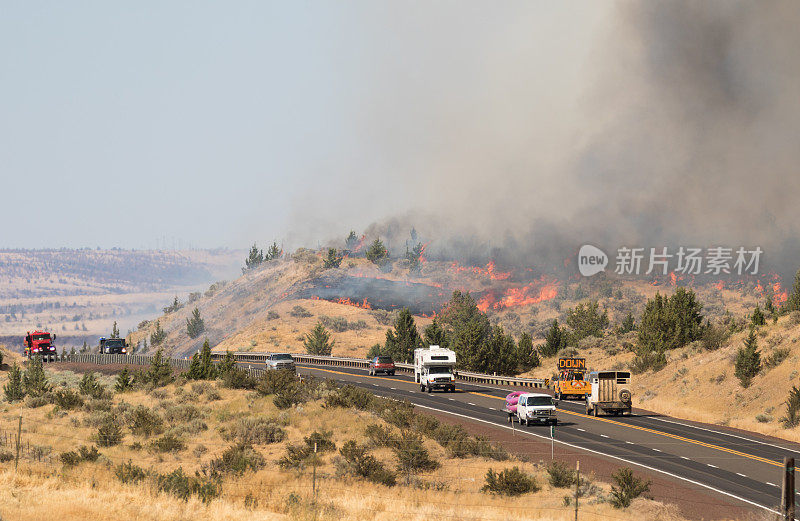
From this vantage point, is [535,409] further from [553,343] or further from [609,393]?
[553,343]

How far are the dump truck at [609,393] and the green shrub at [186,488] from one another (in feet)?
99.9

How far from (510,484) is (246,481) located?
35.6 ft

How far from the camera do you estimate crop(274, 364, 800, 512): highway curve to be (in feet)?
115

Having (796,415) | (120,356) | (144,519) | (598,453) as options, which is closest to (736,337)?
(796,415)

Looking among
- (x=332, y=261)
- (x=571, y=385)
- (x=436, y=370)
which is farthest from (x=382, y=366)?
(x=332, y=261)

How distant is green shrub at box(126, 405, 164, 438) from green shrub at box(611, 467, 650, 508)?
2484cm

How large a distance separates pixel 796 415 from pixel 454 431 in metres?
22.0

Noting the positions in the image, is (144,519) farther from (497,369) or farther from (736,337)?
(497,369)

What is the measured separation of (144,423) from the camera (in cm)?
4481

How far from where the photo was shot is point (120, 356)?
96.0 metres

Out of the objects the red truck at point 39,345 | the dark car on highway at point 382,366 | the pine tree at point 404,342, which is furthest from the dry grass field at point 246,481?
the red truck at point 39,345

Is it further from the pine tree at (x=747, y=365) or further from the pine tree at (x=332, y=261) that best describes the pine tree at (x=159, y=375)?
the pine tree at (x=332, y=261)

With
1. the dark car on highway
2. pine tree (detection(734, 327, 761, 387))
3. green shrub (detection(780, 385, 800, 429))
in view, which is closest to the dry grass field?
green shrub (detection(780, 385, 800, 429))

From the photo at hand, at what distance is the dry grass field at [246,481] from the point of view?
26562 mm
